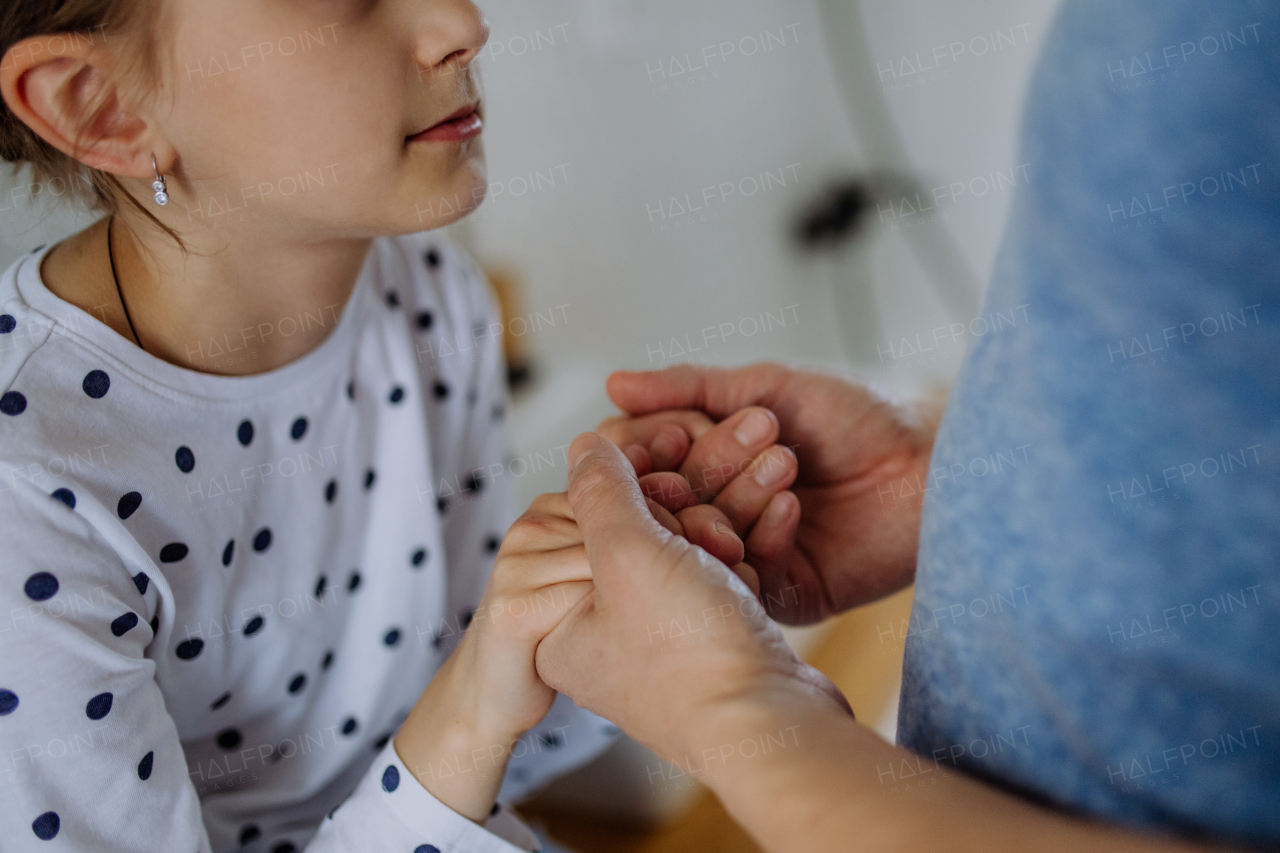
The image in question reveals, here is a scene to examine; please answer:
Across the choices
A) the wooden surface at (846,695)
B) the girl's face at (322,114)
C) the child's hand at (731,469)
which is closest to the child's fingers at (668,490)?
the child's hand at (731,469)

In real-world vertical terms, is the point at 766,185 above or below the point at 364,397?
below

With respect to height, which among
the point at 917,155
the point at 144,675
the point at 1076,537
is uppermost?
the point at 1076,537

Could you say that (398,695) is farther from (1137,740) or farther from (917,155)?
(917,155)

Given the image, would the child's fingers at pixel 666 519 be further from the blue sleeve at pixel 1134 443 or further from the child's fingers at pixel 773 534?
the blue sleeve at pixel 1134 443

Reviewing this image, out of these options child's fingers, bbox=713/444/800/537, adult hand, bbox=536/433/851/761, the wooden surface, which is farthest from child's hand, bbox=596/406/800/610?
the wooden surface

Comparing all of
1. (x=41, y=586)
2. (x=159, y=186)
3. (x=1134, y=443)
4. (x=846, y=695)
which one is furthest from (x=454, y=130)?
(x=846, y=695)

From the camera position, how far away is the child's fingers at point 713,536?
61 cm

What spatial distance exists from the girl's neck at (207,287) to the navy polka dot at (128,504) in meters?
0.11

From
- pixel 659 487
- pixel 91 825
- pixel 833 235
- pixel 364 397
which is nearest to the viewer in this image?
pixel 91 825

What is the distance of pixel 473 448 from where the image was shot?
975mm

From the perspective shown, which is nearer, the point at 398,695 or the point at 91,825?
the point at 91,825

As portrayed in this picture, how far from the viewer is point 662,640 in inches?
18.7

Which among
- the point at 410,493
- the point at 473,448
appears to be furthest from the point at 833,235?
the point at 410,493

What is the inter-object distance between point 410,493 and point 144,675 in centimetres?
29
